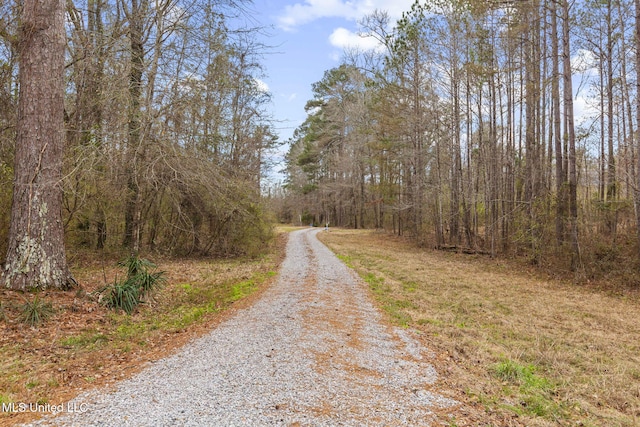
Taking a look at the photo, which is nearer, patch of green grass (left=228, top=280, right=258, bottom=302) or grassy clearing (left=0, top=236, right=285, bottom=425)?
grassy clearing (left=0, top=236, right=285, bottom=425)

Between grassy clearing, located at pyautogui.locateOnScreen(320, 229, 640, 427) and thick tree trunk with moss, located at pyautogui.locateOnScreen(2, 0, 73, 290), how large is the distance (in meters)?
5.80

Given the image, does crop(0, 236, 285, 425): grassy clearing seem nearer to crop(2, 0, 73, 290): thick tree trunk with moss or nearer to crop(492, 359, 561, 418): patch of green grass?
crop(2, 0, 73, 290): thick tree trunk with moss

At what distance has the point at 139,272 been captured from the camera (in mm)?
6500

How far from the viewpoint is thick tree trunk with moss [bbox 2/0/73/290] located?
18.1 ft

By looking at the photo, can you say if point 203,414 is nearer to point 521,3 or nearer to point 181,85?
point 181,85

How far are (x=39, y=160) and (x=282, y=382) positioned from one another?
5301 millimetres

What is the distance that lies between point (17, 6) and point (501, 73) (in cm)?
1537

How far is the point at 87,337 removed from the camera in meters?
4.54

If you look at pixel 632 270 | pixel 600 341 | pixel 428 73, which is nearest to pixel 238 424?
pixel 600 341

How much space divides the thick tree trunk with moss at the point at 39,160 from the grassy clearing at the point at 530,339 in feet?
19.0

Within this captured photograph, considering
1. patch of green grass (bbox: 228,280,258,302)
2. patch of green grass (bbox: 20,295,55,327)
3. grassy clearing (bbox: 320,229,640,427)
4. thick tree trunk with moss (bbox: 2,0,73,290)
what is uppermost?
thick tree trunk with moss (bbox: 2,0,73,290)

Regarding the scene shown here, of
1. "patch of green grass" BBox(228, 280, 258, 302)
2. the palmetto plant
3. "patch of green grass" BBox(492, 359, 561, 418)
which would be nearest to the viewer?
"patch of green grass" BBox(492, 359, 561, 418)

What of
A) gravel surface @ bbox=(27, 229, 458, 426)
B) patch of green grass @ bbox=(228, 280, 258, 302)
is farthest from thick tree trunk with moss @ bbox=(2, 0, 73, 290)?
gravel surface @ bbox=(27, 229, 458, 426)

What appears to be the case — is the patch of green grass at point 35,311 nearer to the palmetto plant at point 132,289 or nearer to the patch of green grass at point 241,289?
the palmetto plant at point 132,289
